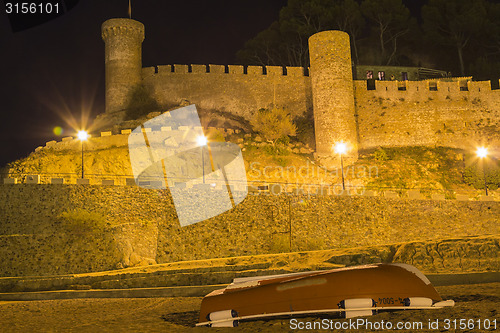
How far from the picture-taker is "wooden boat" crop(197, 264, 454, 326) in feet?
19.4

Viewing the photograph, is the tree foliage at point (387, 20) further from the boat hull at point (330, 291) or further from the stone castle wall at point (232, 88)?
the boat hull at point (330, 291)

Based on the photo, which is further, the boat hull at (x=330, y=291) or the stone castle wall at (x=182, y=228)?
the stone castle wall at (x=182, y=228)

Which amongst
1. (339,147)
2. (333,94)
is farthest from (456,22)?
(339,147)

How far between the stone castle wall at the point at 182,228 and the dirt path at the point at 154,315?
14.9 feet

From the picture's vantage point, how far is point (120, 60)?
106 feet

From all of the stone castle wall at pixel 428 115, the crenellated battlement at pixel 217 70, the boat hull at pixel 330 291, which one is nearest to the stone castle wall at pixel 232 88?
the crenellated battlement at pixel 217 70

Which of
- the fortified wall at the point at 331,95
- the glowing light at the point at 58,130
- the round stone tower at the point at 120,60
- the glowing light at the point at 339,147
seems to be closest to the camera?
the glowing light at the point at 339,147

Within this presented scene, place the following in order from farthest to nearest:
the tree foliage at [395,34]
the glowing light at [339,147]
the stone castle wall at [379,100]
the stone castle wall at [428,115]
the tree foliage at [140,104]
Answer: the tree foliage at [395,34] < the tree foliage at [140,104] < the stone castle wall at [379,100] < the stone castle wall at [428,115] < the glowing light at [339,147]

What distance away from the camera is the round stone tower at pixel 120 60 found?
3194 centimetres

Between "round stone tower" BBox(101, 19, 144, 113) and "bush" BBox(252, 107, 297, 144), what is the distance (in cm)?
919

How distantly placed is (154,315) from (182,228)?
337 inches

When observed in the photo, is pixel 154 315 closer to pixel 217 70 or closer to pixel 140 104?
pixel 140 104

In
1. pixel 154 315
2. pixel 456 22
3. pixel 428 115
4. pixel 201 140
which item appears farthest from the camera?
pixel 456 22

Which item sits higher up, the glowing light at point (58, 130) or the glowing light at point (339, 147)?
the glowing light at point (58, 130)
